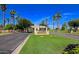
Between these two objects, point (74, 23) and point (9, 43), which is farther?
point (9, 43)

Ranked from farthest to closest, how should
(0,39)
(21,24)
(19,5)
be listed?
(0,39) → (21,24) → (19,5)

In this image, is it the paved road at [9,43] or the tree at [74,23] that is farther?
the tree at [74,23]

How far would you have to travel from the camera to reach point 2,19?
20.3m

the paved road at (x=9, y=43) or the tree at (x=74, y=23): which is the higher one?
the tree at (x=74, y=23)

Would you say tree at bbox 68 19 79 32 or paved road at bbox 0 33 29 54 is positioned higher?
tree at bbox 68 19 79 32

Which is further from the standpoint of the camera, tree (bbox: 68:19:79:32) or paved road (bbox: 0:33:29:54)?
tree (bbox: 68:19:79:32)

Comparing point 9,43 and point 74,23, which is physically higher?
point 74,23

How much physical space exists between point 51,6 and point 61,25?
241cm
